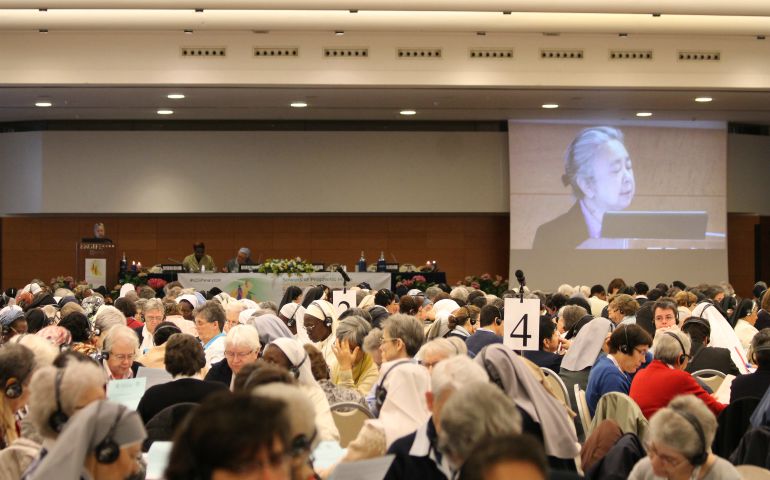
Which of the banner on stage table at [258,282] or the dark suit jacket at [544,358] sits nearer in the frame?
the dark suit jacket at [544,358]

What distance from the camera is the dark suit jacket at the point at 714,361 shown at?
851 cm

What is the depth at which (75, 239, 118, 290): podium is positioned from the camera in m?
20.3

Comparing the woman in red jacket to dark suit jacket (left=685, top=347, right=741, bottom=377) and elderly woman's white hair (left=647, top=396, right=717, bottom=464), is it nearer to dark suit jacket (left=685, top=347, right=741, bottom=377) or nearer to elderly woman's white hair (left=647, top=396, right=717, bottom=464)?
dark suit jacket (left=685, top=347, right=741, bottom=377)

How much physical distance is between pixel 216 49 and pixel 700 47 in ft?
26.3

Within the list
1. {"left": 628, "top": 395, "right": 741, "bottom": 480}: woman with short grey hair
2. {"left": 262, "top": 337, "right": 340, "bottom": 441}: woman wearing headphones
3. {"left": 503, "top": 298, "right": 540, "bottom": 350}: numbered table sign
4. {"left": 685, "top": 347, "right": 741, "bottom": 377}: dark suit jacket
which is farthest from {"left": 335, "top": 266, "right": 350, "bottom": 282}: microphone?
{"left": 628, "top": 395, "right": 741, "bottom": 480}: woman with short grey hair

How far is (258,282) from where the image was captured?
57.6 ft

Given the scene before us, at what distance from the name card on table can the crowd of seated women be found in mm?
205

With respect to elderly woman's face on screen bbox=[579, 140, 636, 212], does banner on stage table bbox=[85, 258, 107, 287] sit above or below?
below

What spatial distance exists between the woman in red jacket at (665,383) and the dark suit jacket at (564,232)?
667 inches

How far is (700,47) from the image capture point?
18531 millimetres

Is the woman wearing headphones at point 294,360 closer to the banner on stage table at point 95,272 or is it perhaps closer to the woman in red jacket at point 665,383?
the woman in red jacket at point 665,383

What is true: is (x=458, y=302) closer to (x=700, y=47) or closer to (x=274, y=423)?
(x=700, y=47)

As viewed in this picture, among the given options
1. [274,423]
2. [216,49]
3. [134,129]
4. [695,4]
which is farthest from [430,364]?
[134,129]

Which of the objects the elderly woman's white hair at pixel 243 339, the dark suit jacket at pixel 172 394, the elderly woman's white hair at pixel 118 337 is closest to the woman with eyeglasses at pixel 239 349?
the elderly woman's white hair at pixel 243 339
